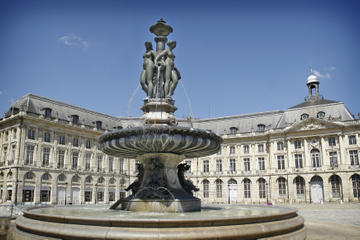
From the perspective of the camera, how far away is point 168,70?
14211 mm

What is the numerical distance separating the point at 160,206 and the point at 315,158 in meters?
47.3

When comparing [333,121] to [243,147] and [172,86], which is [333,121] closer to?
[243,147]

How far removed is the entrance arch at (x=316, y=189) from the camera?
51.5 metres

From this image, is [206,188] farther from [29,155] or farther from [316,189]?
[29,155]

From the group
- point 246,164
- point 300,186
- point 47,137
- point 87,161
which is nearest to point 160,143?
point 47,137

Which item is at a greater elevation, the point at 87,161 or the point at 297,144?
the point at 297,144

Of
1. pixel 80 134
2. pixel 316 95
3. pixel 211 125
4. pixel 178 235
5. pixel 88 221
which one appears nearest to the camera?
pixel 178 235

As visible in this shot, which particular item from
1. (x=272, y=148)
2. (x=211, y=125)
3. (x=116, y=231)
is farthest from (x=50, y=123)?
(x=116, y=231)

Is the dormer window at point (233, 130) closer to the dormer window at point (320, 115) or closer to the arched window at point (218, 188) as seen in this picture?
the arched window at point (218, 188)

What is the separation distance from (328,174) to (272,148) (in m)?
9.81

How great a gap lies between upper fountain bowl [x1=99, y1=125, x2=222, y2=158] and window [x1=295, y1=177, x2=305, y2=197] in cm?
4618

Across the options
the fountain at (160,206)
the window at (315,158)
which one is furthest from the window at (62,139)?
the window at (315,158)

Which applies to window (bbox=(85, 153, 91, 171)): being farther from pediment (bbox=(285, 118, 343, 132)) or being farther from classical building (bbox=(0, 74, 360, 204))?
pediment (bbox=(285, 118, 343, 132))

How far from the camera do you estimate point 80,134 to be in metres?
53.2
